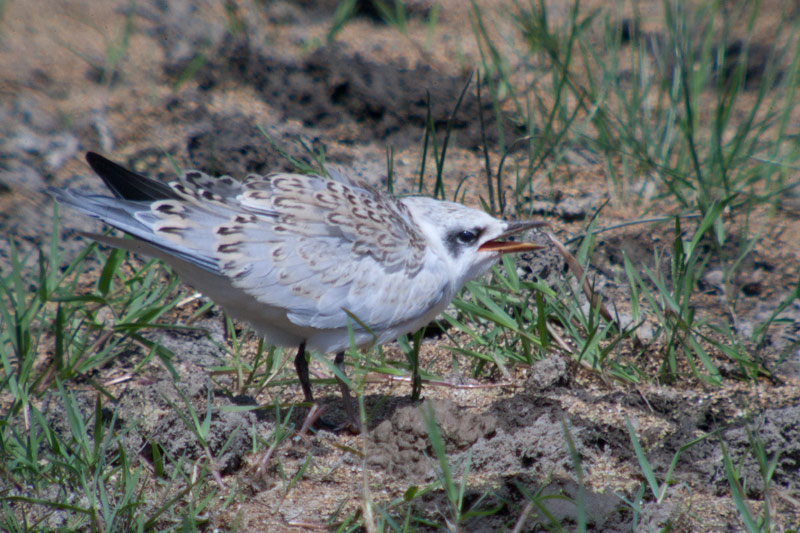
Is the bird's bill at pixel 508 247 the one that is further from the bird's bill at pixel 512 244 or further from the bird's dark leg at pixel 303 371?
the bird's dark leg at pixel 303 371

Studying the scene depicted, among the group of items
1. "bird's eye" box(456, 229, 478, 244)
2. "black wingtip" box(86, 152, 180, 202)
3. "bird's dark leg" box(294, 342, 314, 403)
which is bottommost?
"bird's dark leg" box(294, 342, 314, 403)

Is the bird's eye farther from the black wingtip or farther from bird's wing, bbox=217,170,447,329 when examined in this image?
the black wingtip

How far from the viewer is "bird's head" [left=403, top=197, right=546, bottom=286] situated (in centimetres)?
317

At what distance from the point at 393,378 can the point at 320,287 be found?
64 cm

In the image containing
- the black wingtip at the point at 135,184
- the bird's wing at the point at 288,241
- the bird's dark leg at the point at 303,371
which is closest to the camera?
the bird's wing at the point at 288,241

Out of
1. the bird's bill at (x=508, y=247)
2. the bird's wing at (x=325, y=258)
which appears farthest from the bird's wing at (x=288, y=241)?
the bird's bill at (x=508, y=247)

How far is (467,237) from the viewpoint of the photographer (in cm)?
319

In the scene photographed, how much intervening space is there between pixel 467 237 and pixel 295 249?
2.34 feet

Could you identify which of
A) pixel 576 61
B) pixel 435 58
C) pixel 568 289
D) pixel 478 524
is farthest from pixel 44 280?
pixel 576 61

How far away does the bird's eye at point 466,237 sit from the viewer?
3.18 m

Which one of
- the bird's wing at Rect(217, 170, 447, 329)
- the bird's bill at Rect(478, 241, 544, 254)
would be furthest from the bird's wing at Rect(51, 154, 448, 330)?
the bird's bill at Rect(478, 241, 544, 254)

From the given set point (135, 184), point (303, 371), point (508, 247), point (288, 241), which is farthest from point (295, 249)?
point (508, 247)

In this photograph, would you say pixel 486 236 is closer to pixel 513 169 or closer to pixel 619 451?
pixel 619 451

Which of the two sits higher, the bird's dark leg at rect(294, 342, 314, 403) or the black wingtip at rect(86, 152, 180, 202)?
the black wingtip at rect(86, 152, 180, 202)
